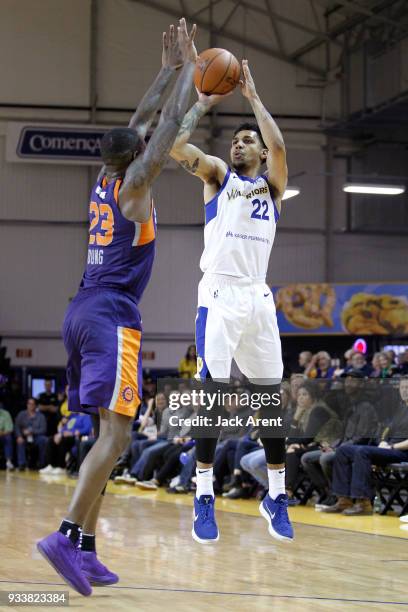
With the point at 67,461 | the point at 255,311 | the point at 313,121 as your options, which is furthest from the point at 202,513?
the point at 313,121

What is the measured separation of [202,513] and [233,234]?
163 centimetres

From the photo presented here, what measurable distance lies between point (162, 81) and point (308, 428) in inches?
260

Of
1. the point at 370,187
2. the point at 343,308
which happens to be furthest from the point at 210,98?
the point at 343,308

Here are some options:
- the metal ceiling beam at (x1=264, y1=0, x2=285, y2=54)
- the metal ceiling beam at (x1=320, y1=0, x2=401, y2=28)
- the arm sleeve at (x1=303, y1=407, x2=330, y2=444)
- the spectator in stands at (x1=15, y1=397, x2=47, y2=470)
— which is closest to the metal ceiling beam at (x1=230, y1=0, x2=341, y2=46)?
the metal ceiling beam at (x1=264, y1=0, x2=285, y2=54)

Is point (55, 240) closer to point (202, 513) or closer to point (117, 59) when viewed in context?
point (117, 59)

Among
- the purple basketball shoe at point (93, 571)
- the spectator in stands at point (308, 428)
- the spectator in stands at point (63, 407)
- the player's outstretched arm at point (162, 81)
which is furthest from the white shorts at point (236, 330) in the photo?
the spectator in stands at point (63, 407)

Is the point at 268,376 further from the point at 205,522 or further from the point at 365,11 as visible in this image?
the point at 365,11

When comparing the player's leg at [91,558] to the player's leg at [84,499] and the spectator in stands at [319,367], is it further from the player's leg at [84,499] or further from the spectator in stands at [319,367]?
the spectator in stands at [319,367]

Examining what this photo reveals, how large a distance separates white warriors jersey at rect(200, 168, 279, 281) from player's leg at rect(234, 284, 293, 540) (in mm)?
181

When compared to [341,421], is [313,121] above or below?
above

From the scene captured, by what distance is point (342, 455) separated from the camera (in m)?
10.3

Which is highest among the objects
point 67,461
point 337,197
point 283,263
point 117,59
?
point 117,59

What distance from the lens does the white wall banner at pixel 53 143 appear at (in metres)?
22.6

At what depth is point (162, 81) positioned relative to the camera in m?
5.28
